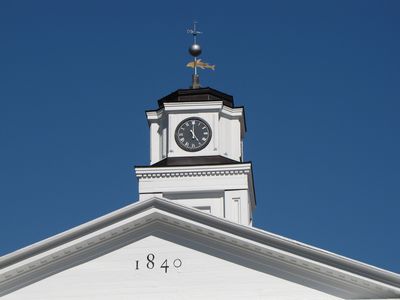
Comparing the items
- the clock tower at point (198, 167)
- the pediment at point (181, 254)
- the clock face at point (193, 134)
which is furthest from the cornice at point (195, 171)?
the pediment at point (181, 254)

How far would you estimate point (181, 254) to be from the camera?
34.9 m

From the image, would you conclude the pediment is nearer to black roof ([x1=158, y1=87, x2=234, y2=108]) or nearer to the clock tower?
the clock tower

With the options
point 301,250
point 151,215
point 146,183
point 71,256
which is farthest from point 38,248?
point 146,183

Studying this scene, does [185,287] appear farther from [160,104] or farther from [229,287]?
[160,104]

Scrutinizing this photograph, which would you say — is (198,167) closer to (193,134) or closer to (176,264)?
(193,134)

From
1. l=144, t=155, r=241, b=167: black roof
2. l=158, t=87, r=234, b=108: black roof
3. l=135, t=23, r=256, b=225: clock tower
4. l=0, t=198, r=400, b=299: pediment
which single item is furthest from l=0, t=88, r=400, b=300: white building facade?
l=158, t=87, r=234, b=108: black roof

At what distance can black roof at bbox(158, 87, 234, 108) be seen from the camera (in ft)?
152

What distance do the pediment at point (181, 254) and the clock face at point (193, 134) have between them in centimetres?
1041

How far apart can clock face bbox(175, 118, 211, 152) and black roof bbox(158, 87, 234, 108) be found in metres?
0.92

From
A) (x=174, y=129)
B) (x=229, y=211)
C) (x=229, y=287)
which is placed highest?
(x=174, y=129)

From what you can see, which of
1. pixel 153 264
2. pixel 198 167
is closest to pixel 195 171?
pixel 198 167

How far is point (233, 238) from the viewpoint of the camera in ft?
113

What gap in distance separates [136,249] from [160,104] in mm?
12314

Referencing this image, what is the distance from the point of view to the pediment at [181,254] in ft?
112
